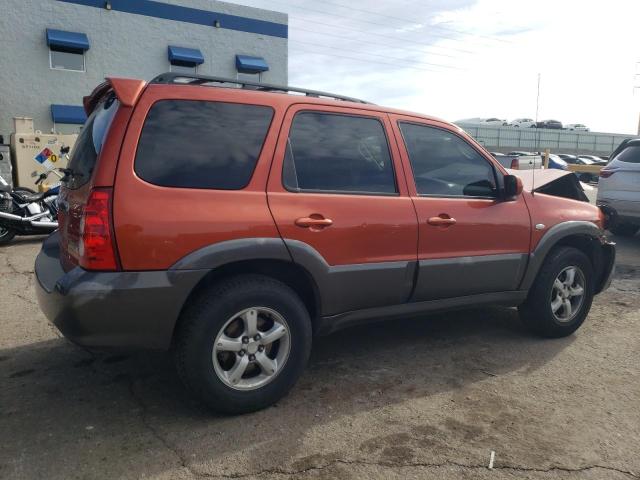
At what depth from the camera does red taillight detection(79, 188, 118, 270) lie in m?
2.59

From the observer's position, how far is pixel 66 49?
58.5ft

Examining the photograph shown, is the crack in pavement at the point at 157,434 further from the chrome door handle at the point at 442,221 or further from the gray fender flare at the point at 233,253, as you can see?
the chrome door handle at the point at 442,221

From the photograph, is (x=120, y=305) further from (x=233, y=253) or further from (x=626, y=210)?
(x=626, y=210)

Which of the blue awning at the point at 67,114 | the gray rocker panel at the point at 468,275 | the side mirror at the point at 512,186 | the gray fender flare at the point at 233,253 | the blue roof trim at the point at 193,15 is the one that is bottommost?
the gray rocker panel at the point at 468,275

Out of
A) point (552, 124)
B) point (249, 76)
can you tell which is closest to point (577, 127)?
point (552, 124)

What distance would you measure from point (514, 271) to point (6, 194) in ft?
25.6

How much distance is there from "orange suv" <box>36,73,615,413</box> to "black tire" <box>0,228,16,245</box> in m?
5.66

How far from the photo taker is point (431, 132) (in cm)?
380

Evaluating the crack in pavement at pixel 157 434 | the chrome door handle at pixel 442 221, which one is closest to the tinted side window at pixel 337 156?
the chrome door handle at pixel 442 221

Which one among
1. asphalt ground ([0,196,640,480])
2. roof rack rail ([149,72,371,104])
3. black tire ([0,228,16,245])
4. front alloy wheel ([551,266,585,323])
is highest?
roof rack rail ([149,72,371,104])

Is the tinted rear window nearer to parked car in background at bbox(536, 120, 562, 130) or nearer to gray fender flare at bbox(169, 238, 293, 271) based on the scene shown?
gray fender flare at bbox(169, 238, 293, 271)

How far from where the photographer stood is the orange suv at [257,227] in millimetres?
2658

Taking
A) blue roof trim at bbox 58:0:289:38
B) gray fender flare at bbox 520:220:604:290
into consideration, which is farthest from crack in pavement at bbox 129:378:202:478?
blue roof trim at bbox 58:0:289:38

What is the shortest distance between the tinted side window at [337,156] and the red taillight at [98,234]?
1.00m
